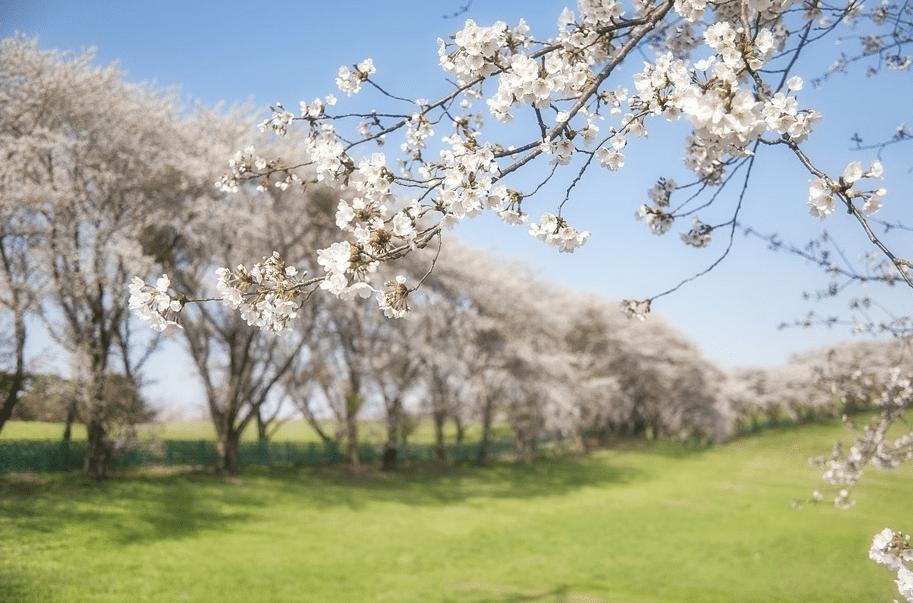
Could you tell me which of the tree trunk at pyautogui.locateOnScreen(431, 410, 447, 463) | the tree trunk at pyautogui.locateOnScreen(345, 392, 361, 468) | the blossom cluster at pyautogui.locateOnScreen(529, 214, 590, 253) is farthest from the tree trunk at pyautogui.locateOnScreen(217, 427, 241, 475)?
the blossom cluster at pyautogui.locateOnScreen(529, 214, 590, 253)

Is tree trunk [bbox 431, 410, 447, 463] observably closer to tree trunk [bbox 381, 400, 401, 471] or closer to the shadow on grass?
the shadow on grass

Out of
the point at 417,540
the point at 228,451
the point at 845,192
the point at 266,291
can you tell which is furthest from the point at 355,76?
the point at 228,451

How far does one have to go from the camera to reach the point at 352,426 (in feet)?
82.3

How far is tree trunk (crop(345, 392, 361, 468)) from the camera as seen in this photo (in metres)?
24.5

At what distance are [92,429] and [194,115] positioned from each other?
10.4 m

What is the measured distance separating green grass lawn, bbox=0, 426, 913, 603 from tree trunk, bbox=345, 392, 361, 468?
2.43ft

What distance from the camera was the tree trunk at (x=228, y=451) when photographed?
2114 centimetres

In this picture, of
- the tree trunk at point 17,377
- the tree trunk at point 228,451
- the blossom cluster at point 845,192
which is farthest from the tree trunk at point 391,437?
the blossom cluster at point 845,192

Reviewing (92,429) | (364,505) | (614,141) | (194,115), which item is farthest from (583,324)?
(614,141)

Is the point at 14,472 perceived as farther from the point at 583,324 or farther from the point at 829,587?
the point at 583,324

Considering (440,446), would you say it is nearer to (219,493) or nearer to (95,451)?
(219,493)

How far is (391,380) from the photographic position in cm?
2548

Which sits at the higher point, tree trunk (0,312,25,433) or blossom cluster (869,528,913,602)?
tree trunk (0,312,25,433)

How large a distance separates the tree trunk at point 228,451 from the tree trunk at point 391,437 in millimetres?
6238
